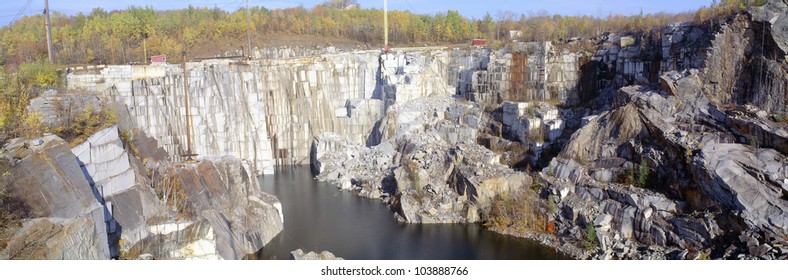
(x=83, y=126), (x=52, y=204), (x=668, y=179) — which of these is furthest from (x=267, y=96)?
(x=52, y=204)

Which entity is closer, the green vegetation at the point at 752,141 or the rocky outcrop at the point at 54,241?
the rocky outcrop at the point at 54,241

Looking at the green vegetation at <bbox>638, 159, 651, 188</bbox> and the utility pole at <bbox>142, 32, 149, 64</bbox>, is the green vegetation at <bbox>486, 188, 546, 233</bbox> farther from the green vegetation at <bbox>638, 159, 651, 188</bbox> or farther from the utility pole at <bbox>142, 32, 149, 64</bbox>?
the utility pole at <bbox>142, 32, 149, 64</bbox>

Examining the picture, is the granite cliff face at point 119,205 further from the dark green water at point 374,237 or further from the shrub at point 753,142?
the shrub at point 753,142

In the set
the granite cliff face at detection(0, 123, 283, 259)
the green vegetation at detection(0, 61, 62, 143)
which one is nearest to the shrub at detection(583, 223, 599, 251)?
the granite cliff face at detection(0, 123, 283, 259)

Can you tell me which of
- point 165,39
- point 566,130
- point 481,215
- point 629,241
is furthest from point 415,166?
point 165,39

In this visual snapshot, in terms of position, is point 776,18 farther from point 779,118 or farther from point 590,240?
point 590,240

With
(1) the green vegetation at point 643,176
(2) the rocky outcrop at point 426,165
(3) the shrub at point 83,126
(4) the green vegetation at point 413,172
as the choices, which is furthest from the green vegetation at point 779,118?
(3) the shrub at point 83,126

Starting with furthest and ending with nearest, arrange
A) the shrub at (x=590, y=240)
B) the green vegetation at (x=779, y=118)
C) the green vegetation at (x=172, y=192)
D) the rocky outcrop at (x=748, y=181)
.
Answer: the green vegetation at (x=779, y=118) → the shrub at (x=590, y=240) → the green vegetation at (x=172, y=192) → the rocky outcrop at (x=748, y=181)

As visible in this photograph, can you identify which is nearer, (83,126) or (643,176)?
(83,126)
